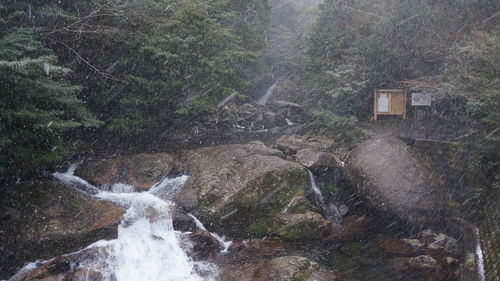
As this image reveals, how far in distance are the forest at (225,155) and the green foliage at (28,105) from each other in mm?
45

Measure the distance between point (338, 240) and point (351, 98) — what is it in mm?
6908

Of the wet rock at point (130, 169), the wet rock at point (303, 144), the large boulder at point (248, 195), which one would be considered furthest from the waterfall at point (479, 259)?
the wet rock at point (130, 169)

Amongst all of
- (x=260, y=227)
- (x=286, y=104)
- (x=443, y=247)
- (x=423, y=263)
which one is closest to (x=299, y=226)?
(x=260, y=227)

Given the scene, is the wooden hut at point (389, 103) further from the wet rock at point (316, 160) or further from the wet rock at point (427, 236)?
the wet rock at point (427, 236)

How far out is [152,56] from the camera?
12.2 meters

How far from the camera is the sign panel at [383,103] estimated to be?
13117 millimetres

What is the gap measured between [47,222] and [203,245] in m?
3.47

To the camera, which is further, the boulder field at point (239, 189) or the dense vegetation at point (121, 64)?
the dense vegetation at point (121, 64)

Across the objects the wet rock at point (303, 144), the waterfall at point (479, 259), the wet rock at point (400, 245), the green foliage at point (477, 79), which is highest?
the green foliage at point (477, 79)

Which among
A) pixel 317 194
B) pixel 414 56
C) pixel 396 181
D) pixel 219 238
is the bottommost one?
pixel 219 238

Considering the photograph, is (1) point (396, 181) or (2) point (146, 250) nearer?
(2) point (146, 250)

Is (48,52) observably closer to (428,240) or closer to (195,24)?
(195,24)

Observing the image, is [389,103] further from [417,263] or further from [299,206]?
[417,263]

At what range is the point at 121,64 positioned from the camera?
12461 mm
